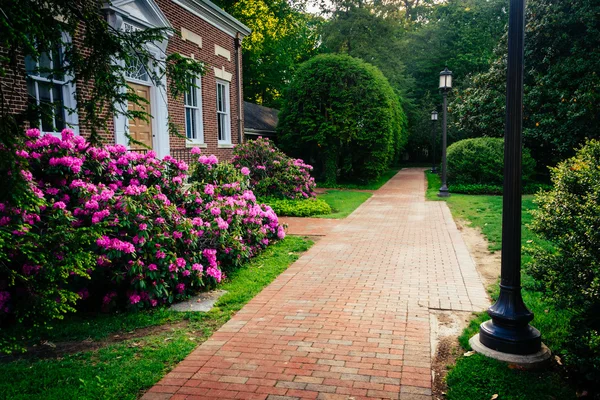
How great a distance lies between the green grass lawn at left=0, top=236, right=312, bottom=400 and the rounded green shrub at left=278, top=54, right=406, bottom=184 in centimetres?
1733

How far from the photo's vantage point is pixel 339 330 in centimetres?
480

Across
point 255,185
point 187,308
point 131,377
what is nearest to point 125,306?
point 187,308

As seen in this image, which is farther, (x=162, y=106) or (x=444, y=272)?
(x=162, y=106)

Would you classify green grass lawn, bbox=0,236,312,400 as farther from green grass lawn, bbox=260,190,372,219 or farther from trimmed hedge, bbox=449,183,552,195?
trimmed hedge, bbox=449,183,552,195

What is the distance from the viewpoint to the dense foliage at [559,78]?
1761 cm

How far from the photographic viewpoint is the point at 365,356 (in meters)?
4.18

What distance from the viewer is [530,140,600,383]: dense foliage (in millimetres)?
3494

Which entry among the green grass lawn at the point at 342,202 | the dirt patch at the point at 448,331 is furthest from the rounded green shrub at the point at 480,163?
the dirt patch at the point at 448,331

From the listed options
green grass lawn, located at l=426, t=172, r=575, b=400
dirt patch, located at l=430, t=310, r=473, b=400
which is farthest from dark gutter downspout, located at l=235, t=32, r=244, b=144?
green grass lawn, located at l=426, t=172, r=575, b=400

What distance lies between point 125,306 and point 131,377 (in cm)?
191

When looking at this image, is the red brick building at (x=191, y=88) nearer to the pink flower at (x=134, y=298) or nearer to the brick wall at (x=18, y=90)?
the brick wall at (x=18, y=90)

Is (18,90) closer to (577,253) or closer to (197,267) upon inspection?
(197,267)

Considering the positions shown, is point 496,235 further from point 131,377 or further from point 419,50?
point 419,50

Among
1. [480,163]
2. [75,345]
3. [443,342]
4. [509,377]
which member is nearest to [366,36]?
[480,163]
